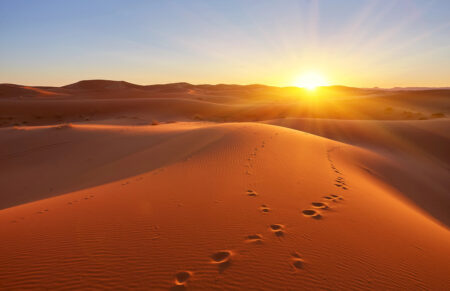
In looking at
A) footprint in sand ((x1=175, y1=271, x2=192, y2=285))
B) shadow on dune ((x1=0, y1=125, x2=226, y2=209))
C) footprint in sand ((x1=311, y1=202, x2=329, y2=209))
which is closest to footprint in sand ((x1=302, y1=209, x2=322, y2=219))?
footprint in sand ((x1=311, y1=202, x2=329, y2=209))

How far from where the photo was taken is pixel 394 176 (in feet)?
23.7

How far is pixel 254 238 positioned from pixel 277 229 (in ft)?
1.28

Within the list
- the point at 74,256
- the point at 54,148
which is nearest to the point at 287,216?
the point at 74,256

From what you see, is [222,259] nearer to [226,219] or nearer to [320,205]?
[226,219]

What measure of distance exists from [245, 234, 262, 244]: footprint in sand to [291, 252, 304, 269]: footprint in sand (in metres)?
0.42

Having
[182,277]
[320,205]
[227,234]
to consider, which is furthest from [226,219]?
[320,205]

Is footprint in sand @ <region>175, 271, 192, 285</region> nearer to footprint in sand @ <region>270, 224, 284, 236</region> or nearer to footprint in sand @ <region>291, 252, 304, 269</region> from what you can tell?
footprint in sand @ <region>291, 252, 304, 269</region>

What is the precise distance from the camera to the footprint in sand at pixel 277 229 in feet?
10.2

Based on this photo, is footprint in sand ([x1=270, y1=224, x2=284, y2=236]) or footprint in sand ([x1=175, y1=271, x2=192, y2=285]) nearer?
footprint in sand ([x1=175, y1=271, x2=192, y2=285])

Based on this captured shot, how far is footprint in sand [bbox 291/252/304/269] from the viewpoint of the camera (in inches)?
98.9

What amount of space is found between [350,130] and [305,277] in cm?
1353

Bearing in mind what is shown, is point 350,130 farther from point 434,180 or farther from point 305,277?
point 305,277

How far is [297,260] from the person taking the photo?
2600 mm

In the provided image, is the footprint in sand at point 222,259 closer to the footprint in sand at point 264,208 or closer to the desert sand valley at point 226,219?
the desert sand valley at point 226,219
